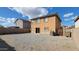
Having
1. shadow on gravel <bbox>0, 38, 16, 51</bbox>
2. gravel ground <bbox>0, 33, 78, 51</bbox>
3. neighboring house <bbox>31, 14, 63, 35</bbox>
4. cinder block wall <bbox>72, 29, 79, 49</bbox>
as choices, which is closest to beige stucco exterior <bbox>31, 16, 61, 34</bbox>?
neighboring house <bbox>31, 14, 63, 35</bbox>

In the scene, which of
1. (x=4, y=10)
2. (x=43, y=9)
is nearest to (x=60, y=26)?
(x=43, y=9)

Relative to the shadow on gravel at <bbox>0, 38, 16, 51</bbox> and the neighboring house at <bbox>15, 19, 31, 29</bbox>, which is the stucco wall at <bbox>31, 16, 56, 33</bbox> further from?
the shadow on gravel at <bbox>0, 38, 16, 51</bbox>

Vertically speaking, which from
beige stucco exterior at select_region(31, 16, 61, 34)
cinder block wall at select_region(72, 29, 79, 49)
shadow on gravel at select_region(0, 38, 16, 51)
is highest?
beige stucco exterior at select_region(31, 16, 61, 34)

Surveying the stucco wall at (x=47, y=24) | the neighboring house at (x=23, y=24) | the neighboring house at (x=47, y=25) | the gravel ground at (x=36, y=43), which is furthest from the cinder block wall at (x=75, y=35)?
the neighboring house at (x=23, y=24)

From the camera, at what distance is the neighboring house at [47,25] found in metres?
4.64

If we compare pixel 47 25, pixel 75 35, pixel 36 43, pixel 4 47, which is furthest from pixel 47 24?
pixel 4 47

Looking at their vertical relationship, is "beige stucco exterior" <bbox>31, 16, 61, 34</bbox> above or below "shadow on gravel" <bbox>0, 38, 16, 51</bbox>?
above

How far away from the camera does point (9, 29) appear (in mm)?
4672

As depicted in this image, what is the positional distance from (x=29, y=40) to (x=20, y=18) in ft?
1.51

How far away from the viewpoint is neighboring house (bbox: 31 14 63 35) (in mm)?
4645

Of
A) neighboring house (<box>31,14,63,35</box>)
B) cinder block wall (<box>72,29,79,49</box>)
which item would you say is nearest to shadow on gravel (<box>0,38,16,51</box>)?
neighboring house (<box>31,14,63,35</box>)

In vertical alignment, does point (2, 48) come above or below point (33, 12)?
below

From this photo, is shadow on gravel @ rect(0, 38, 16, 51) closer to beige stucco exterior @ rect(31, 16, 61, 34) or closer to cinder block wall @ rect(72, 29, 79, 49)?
beige stucco exterior @ rect(31, 16, 61, 34)
